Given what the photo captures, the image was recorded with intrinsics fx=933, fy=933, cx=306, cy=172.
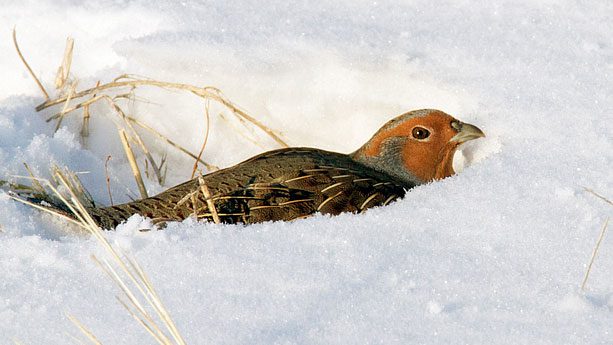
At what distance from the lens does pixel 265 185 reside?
384 cm

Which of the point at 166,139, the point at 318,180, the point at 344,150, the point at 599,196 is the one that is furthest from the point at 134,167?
the point at 599,196

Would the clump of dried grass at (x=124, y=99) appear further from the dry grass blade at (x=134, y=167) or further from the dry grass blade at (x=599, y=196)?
the dry grass blade at (x=599, y=196)

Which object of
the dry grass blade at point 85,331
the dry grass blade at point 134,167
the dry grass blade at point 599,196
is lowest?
the dry grass blade at point 134,167

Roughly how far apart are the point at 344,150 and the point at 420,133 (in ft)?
1.96

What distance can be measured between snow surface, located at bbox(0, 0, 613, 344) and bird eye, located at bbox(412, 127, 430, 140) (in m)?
0.19

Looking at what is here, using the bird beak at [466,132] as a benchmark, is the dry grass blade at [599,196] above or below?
above

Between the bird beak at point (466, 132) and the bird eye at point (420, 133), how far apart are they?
0.17 metres

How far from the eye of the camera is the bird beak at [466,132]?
4027 mm

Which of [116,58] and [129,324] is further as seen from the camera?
[116,58]

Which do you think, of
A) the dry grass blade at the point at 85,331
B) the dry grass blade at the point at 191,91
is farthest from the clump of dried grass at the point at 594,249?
the dry grass blade at the point at 191,91

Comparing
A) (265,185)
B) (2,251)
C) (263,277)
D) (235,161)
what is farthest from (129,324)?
(235,161)

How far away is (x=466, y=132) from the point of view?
4.06m

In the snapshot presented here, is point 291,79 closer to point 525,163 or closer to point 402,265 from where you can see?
point 525,163

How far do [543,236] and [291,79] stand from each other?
1829 mm
